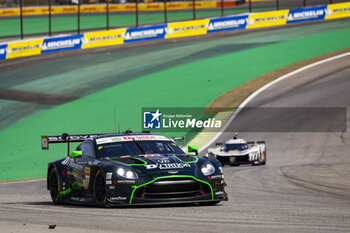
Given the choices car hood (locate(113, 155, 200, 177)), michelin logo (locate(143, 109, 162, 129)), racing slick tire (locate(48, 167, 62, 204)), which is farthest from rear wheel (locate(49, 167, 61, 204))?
michelin logo (locate(143, 109, 162, 129))

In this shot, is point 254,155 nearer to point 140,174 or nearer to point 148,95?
point 148,95

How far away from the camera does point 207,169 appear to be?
10.8 metres

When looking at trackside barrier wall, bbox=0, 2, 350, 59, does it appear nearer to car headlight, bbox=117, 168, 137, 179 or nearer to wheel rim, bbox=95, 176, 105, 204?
wheel rim, bbox=95, 176, 105, 204

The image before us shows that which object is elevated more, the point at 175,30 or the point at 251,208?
the point at 175,30

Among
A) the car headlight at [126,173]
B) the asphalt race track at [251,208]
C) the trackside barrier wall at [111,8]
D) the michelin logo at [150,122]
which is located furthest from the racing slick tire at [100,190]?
the trackside barrier wall at [111,8]

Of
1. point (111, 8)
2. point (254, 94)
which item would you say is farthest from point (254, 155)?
point (111, 8)

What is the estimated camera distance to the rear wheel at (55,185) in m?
12.7

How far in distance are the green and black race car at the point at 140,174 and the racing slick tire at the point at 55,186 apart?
39 centimetres

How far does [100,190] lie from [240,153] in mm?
15555

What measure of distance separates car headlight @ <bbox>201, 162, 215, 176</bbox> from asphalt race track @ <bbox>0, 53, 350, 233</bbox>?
1.83 feet

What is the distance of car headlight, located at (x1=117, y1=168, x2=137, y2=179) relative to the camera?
10.3 meters

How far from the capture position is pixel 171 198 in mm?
10289

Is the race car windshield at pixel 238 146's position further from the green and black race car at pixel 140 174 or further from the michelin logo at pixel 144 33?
the michelin logo at pixel 144 33

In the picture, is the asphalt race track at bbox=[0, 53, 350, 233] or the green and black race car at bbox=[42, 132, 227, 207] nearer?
the asphalt race track at bbox=[0, 53, 350, 233]
